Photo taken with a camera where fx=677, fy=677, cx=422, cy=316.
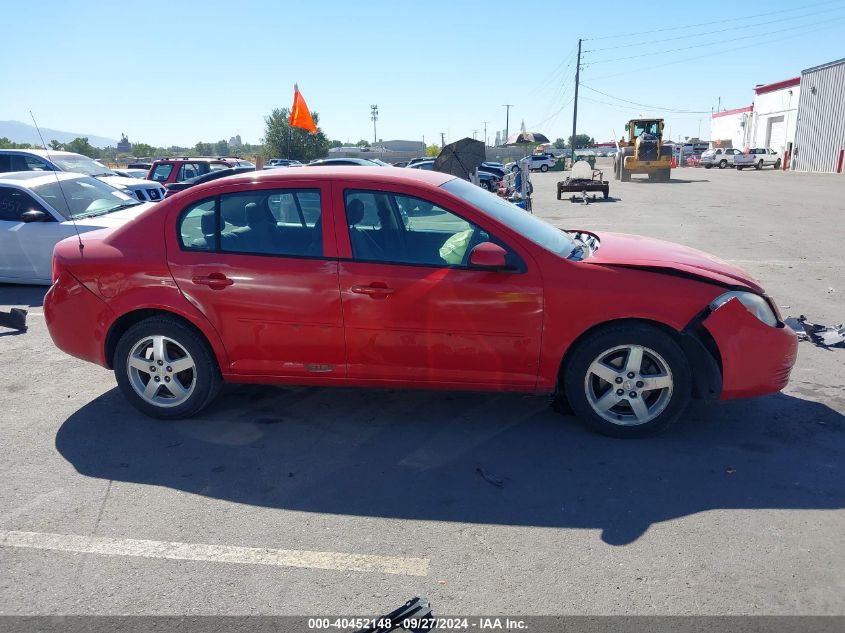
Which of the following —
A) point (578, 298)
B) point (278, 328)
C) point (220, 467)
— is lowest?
point (220, 467)

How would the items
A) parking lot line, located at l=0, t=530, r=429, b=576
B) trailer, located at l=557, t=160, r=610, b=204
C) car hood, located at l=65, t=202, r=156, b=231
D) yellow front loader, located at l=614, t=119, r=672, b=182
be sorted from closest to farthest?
parking lot line, located at l=0, t=530, r=429, b=576 → car hood, located at l=65, t=202, r=156, b=231 → trailer, located at l=557, t=160, r=610, b=204 → yellow front loader, located at l=614, t=119, r=672, b=182

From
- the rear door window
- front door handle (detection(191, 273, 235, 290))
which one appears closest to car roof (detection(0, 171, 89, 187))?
front door handle (detection(191, 273, 235, 290))

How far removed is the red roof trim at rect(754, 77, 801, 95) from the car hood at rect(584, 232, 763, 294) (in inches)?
2216

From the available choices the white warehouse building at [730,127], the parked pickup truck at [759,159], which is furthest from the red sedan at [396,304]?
the white warehouse building at [730,127]

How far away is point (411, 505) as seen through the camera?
3.64m

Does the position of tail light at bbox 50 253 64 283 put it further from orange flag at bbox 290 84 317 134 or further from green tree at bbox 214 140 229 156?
green tree at bbox 214 140 229 156

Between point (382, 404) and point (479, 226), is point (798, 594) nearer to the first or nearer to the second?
point (479, 226)

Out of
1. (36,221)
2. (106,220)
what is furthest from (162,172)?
(106,220)

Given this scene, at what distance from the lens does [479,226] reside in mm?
4344

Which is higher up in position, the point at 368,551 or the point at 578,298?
the point at 578,298

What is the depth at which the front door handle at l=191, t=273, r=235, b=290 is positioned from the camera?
450 centimetres

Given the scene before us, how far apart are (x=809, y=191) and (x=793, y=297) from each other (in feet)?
70.2

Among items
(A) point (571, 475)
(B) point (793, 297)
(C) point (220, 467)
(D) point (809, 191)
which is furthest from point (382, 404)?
(D) point (809, 191)

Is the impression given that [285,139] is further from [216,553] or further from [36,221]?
[216,553]
